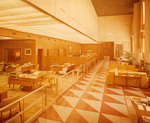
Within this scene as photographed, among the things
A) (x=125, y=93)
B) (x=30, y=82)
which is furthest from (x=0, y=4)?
(x=125, y=93)

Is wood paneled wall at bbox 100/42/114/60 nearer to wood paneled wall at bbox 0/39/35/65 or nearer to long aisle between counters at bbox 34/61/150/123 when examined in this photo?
wood paneled wall at bbox 0/39/35/65

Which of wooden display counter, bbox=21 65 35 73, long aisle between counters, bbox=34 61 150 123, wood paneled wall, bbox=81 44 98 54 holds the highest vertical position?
wood paneled wall, bbox=81 44 98 54

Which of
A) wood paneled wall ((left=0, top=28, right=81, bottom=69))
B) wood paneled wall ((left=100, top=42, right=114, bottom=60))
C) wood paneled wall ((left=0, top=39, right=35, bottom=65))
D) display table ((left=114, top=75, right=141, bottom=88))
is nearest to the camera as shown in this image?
display table ((left=114, top=75, right=141, bottom=88))

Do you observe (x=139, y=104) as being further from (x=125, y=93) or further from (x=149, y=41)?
(x=149, y=41)

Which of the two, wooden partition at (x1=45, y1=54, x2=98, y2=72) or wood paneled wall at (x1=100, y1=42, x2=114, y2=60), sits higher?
wood paneled wall at (x1=100, y1=42, x2=114, y2=60)

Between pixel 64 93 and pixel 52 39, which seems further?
pixel 52 39

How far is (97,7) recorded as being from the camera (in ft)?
48.6

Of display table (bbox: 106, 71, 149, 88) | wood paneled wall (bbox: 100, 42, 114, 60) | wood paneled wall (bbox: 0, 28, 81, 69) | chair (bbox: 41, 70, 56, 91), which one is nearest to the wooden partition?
wood paneled wall (bbox: 0, 28, 81, 69)

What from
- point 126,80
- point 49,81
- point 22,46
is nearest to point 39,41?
point 22,46

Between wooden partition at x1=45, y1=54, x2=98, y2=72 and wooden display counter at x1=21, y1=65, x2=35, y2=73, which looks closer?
wooden display counter at x1=21, y1=65, x2=35, y2=73

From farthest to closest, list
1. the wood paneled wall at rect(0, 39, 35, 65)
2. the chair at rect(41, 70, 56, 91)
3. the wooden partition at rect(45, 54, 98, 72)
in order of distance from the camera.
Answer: the wood paneled wall at rect(0, 39, 35, 65) < the wooden partition at rect(45, 54, 98, 72) < the chair at rect(41, 70, 56, 91)

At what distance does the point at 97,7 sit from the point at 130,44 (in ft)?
26.1

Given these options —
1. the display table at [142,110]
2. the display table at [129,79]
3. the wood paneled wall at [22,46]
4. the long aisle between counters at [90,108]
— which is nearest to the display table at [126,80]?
the display table at [129,79]

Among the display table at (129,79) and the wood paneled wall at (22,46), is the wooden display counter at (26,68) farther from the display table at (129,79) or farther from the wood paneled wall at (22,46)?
the display table at (129,79)
